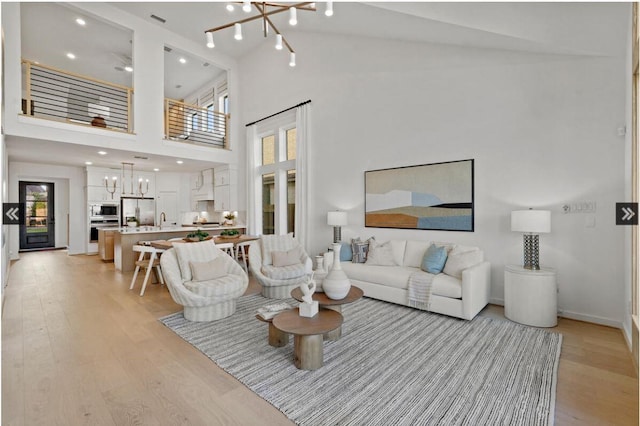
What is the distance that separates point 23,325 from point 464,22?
616cm

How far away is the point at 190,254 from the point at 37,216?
28.5ft

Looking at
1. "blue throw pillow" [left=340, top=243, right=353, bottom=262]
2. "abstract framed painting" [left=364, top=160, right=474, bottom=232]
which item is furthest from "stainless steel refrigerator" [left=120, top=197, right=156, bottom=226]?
"abstract framed painting" [left=364, top=160, right=474, bottom=232]

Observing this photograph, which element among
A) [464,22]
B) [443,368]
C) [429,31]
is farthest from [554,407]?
[429,31]

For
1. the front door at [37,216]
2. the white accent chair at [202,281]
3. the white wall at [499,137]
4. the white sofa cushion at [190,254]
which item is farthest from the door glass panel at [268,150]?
the front door at [37,216]

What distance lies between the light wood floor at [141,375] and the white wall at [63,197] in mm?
5901

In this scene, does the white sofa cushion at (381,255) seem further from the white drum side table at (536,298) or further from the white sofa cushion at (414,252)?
the white drum side table at (536,298)

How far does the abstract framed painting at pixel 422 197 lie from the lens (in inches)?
172

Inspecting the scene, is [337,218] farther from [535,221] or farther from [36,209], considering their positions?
[36,209]

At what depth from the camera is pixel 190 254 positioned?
3934 mm

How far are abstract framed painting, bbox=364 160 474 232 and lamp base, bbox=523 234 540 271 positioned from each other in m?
0.72

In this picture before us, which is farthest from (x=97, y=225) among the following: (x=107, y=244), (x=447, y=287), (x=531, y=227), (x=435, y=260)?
(x=531, y=227)

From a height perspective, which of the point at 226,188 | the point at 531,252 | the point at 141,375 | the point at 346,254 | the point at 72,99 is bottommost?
the point at 141,375

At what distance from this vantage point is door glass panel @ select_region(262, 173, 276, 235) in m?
7.43

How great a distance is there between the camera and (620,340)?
3086 millimetres
